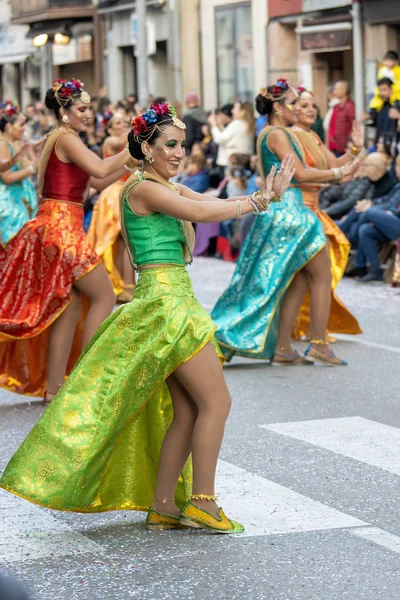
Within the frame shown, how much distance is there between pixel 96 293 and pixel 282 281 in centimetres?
183

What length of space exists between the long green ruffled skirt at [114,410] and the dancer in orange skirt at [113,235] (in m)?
8.42

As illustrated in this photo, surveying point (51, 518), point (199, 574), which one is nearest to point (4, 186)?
point (51, 518)

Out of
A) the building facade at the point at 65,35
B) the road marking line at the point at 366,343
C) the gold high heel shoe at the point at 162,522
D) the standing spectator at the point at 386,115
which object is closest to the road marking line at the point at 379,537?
the gold high heel shoe at the point at 162,522

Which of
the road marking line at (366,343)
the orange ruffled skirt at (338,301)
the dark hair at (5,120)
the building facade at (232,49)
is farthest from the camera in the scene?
the building facade at (232,49)

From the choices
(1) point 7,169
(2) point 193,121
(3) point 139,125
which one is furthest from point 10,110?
(3) point 139,125

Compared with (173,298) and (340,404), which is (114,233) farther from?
(173,298)

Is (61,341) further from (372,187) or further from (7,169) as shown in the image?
(372,187)

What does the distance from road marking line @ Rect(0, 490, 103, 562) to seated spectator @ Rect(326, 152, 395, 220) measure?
32.5 feet

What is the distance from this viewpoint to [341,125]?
66.1 ft

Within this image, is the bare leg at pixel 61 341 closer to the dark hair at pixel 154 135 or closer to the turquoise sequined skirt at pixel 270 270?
the turquoise sequined skirt at pixel 270 270

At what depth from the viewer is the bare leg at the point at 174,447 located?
19.0 feet

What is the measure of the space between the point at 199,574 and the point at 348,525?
84cm

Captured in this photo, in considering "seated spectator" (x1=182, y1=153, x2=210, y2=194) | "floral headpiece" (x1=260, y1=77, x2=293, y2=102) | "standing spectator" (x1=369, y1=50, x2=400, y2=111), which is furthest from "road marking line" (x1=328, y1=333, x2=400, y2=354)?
"seated spectator" (x1=182, y1=153, x2=210, y2=194)

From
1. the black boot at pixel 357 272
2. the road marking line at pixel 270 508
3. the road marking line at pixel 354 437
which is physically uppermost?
the road marking line at pixel 270 508
